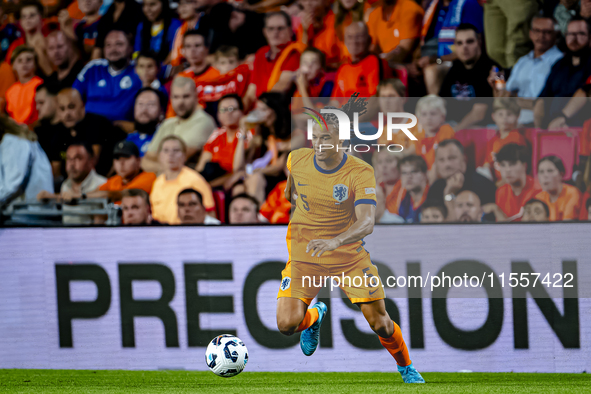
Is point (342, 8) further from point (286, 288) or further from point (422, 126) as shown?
point (286, 288)

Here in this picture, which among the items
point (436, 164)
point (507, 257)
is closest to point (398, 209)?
point (436, 164)

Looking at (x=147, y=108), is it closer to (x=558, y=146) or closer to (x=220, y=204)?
(x=220, y=204)

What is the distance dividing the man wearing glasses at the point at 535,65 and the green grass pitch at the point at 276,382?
220 centimetres

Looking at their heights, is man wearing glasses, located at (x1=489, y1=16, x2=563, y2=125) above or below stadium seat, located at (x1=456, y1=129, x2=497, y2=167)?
above

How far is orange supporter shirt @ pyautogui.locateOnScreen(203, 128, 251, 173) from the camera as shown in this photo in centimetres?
604

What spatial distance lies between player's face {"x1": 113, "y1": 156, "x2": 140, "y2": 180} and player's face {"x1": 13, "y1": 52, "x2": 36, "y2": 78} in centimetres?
169

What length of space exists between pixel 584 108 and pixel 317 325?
9.23 ft

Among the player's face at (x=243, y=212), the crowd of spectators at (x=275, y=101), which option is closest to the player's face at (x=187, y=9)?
the crowd of spectators at (x=275, y=101)

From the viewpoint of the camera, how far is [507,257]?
17.3 feet

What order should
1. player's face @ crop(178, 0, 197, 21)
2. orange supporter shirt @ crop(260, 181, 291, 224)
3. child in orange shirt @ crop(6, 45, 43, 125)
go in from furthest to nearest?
child in orange shirt @ crop(6, 45, 43, 125), player's face @ crop(178, 0, 197, 21), orange supporter shirt @ crop(260, 181, 291, 224)

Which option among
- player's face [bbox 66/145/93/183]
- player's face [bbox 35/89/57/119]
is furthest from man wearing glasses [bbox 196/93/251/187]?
player's face [bbox 35/89/57/119]

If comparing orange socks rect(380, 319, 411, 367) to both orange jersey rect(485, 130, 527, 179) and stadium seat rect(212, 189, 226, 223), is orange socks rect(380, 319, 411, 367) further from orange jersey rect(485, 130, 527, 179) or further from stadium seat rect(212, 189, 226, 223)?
stadium seat rect(212, 189, 226, 223)

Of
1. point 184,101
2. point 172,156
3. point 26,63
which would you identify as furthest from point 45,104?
point 172,156

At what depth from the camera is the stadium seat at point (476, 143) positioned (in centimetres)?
543
